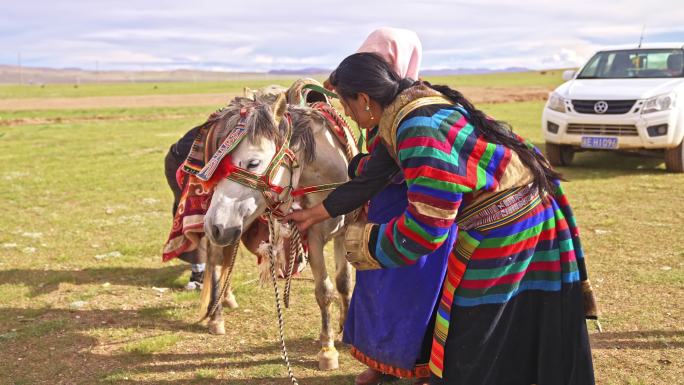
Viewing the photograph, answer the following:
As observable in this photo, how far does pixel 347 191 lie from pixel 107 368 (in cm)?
233

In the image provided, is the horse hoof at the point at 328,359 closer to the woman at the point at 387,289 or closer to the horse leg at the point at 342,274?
the horse leg at the point at 342,274

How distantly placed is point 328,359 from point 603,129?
7.18 metres

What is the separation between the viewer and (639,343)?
407cm

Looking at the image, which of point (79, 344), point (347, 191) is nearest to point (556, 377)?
point (347, 191)

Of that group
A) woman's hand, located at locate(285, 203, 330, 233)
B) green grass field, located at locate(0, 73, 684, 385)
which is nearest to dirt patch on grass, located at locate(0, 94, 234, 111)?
green grass field, located at locate(0, 73, 684, 385)

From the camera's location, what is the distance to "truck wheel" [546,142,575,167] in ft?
33.3

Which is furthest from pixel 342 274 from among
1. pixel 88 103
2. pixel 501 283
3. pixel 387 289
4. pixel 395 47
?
pixel 88 103

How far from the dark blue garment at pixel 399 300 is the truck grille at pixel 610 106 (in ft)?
24.2

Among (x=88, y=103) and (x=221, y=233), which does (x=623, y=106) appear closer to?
(x=221, y=233)

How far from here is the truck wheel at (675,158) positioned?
9.22 meters

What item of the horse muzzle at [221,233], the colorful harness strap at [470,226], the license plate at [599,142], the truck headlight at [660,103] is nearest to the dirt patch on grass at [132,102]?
the license plate at [599,142]

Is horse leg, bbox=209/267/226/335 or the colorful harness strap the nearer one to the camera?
the colorful harness strap

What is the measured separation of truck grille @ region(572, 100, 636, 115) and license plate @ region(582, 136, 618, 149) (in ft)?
1.30

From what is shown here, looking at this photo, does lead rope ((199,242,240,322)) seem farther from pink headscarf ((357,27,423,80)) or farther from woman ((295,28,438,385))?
pink headscarf ((357,27,423,80))
